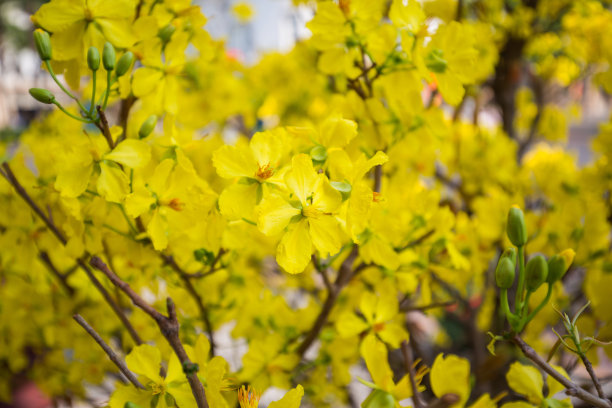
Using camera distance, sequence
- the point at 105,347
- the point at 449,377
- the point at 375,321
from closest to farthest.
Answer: the point at 105,347
the point at 449,377
the point at 375,321

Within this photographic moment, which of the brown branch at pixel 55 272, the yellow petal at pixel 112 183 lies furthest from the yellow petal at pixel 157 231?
the brown branch at pixel 55 272

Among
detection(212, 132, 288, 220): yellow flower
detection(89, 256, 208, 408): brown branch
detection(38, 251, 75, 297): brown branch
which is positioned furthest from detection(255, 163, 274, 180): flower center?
detection(38, 251, 75, 297): brown branch

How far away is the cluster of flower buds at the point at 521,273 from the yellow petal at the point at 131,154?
0.28 m

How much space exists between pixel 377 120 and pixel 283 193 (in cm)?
18

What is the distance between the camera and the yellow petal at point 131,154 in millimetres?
392

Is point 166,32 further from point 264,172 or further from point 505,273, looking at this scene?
point 505,273

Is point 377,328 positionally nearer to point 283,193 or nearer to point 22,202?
point 283,193

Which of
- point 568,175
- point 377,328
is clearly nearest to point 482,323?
point 568,175

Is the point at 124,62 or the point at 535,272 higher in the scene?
the point at 124,62

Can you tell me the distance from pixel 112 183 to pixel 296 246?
0.16 meters

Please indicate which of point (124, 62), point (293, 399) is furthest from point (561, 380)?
point (124, 62)

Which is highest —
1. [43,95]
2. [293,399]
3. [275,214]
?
[43,95]

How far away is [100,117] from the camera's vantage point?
386 millimetres

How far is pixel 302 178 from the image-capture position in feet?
1.14
